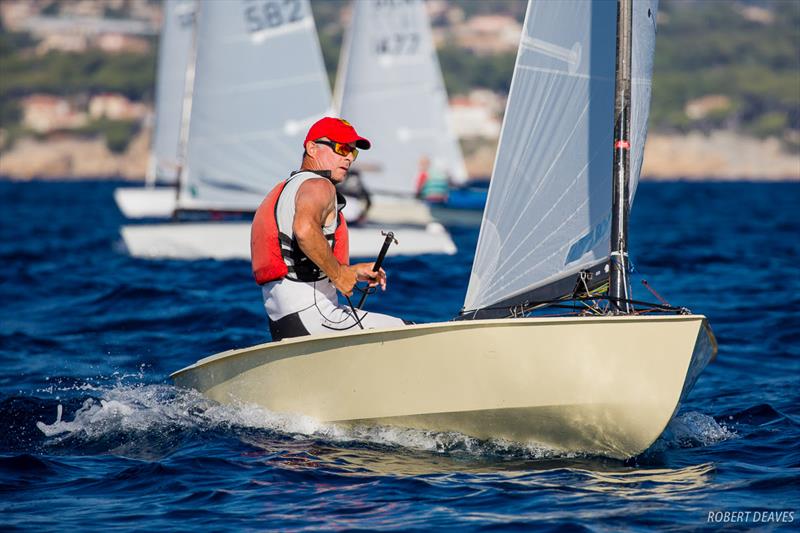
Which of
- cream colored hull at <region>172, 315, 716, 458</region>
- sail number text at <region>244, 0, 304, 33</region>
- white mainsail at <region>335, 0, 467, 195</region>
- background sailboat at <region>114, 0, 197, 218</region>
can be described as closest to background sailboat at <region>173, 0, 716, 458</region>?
cream colored hull at <region>172, 315, 716, 458</region>

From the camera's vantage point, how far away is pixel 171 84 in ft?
80.2

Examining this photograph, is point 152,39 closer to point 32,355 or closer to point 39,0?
point 39,0

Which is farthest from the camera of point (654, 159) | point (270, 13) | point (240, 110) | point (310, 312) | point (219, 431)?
point (654, 159)

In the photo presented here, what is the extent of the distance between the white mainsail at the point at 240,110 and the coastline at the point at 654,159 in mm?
86585

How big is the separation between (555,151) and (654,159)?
333ft

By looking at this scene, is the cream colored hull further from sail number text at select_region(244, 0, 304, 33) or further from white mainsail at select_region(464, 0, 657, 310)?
sail number text at select_region(244, 0, 304, 33)

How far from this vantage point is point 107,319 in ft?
34.1

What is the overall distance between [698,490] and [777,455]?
3.02 feet

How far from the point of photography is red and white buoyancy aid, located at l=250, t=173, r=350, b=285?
229 inches

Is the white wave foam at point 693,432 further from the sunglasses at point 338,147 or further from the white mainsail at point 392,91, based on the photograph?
the white mainsail at point 392,91

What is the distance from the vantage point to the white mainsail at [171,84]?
23.3 m

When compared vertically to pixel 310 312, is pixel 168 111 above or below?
above

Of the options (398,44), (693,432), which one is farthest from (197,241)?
(693,432)

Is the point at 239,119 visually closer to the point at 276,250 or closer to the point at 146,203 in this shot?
the point at 146,203
